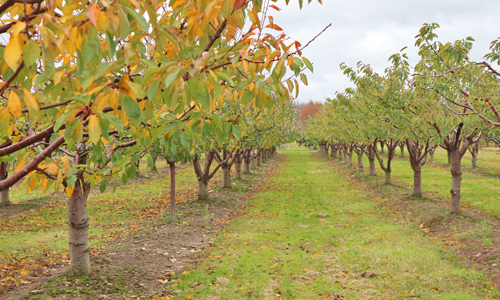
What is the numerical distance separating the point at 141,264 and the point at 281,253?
3.52 m

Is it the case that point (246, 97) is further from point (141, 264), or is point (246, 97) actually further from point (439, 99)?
point (439, 99)

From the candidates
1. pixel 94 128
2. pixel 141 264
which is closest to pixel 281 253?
pixel 141 264

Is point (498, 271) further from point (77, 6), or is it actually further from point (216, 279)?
point (77, 6)

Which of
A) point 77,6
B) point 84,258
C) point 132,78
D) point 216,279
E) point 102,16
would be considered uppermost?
point 77,6

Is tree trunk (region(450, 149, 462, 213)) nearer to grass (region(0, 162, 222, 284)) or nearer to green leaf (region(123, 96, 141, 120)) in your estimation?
grass (region(0, 162, 222, 284))

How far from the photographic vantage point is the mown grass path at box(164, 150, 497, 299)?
6.25m

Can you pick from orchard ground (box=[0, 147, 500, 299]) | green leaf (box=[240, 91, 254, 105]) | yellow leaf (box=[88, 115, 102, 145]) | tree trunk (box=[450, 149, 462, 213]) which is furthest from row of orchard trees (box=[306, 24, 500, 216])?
yellow leaf (box=[88, 115, 102, 145])

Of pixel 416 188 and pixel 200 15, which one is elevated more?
pixel 200 15

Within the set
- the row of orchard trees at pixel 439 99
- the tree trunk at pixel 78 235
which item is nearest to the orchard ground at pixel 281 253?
the tree trunk at pixel 78 235

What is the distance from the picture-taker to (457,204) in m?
11.3

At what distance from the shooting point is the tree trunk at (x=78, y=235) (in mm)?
6312

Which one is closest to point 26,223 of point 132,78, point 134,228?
point 134,228

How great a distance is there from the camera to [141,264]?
296 inches

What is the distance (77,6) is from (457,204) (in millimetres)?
12754
